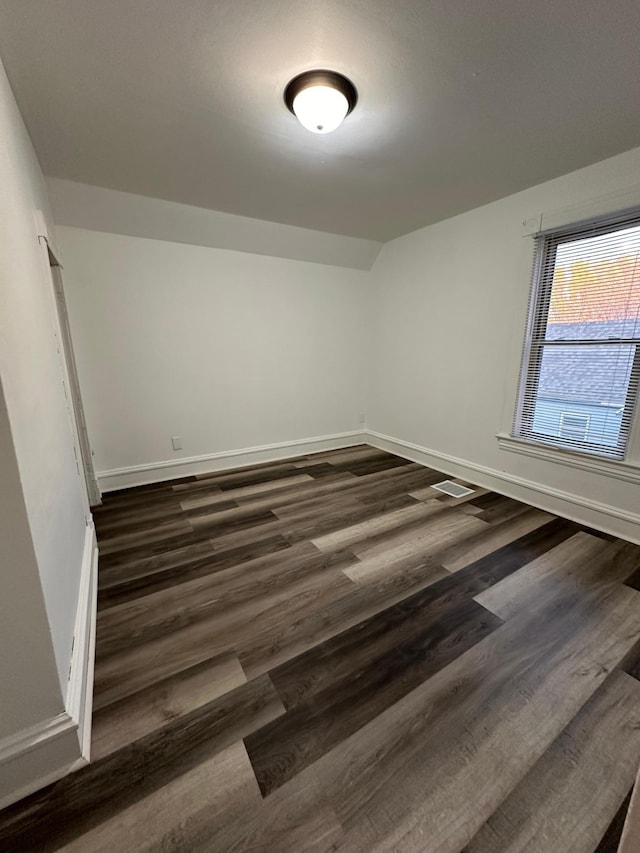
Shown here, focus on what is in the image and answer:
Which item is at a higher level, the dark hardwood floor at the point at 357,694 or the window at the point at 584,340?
the window at the point at 584,340

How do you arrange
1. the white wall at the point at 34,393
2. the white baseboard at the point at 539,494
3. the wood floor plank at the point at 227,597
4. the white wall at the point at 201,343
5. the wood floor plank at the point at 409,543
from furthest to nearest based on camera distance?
the white wall at the point at 201,343, the white baseboard at the point at 539,494, the wood floor plank at the point at 409,543, the wood floor plank at the point at 227,597, the white wall at the point at 34,393

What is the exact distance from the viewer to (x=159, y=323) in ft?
10.1

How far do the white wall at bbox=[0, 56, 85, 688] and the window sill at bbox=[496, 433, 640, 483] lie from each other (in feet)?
10.2

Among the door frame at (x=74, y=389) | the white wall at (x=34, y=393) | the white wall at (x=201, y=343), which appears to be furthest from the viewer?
the white wall at (x=201, y=343)

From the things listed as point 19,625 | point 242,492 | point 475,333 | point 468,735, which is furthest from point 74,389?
point 475,333

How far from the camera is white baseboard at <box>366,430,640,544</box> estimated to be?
7.55 feet

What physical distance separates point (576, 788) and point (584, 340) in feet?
8.14

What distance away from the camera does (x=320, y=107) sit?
5.01 ft

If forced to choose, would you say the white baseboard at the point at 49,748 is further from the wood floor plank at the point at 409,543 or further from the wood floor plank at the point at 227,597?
the wood floor plank at the point at 409,543

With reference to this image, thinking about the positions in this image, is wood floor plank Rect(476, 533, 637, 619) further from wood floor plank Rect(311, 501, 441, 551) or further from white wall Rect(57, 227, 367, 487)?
white wall Rect(57, 227, 367, 487)

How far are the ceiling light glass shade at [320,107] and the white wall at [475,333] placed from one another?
1769mm

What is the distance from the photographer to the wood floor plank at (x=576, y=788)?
0.90 metres

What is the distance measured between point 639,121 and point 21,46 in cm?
291

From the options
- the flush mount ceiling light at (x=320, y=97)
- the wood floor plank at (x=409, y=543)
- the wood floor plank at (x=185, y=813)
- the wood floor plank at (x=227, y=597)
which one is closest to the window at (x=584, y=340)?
the wood floor plank at (x=409, y=543)
